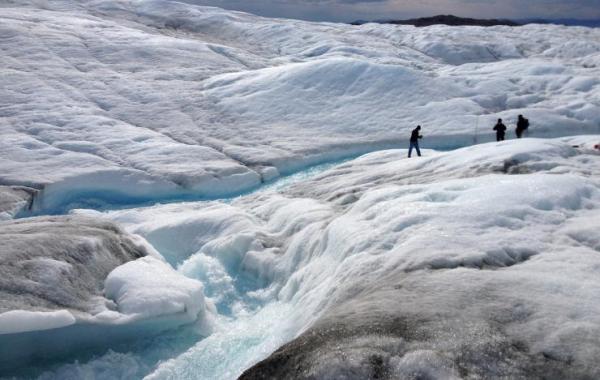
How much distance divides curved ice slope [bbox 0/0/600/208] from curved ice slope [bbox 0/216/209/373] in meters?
Result: 10.7

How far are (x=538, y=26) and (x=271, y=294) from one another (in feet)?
229

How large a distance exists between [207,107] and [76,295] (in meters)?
22.8

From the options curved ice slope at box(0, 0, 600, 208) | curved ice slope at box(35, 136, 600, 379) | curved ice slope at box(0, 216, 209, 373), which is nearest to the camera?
curved ice slope at box(35, 136, 600, 379)

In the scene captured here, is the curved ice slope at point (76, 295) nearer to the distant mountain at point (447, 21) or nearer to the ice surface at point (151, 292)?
the ice surface at point (151, 292)

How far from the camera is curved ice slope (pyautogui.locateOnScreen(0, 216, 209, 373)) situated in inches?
387

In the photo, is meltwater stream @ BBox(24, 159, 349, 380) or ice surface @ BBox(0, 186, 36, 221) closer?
meltwater stream @ BBox(24, 159, 349, 380)

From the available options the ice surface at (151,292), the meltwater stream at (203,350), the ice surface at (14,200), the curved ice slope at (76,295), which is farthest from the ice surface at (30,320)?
the ice surface at (14,200)

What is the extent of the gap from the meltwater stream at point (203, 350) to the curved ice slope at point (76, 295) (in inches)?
9.3

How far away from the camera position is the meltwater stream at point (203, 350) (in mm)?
10117

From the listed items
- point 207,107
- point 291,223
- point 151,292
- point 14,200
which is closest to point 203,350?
point 151,292

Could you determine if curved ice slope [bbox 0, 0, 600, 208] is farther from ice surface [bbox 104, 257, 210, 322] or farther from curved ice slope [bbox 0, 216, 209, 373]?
ice surface [bbox 104, 257, 210, 322]

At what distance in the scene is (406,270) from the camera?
8898 mm

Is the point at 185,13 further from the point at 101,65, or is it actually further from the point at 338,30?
the point at 101,65

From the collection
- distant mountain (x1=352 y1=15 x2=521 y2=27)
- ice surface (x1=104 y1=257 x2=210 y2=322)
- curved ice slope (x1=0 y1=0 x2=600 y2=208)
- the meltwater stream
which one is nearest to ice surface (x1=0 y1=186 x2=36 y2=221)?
curved ice slope (x1=0 y1=0 x2=600 y2=208)
